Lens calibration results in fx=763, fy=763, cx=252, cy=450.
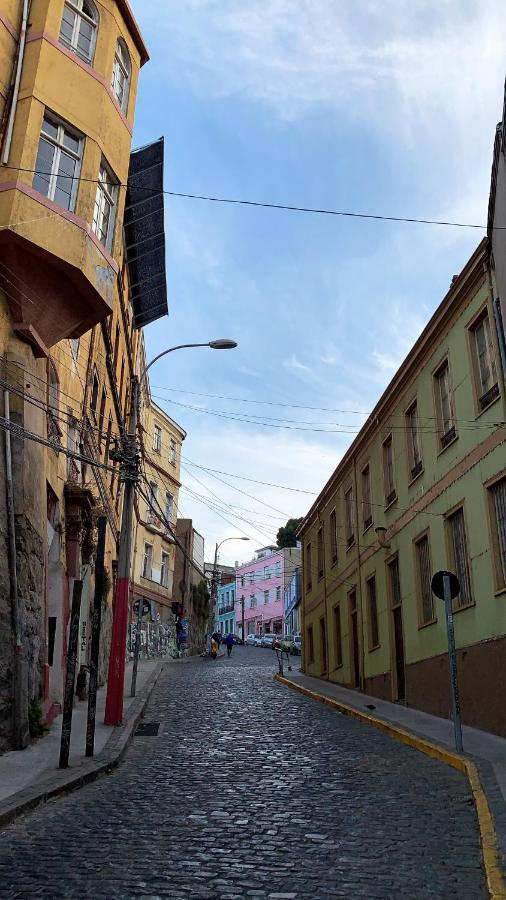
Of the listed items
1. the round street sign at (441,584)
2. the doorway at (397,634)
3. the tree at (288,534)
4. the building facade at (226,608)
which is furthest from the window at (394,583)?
the building facade at (226,608)

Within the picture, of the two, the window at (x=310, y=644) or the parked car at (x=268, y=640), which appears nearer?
the window at (x=310, y=644)

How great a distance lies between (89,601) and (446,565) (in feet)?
28.7

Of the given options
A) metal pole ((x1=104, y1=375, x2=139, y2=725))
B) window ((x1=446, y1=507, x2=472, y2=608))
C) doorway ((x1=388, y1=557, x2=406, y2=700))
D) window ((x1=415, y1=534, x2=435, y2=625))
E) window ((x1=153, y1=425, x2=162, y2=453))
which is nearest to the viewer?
metal pole ((x1=104, y1=375, x2=139, y2=725))

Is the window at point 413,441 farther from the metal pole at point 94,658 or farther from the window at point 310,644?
the window at point 310,644

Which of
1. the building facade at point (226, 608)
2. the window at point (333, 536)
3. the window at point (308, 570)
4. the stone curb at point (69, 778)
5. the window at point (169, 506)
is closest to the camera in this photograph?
the stone curb at point (69, 778)

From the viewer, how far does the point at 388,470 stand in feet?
61.3

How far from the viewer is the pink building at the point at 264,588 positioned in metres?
74.2

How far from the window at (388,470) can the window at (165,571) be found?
71.9ft

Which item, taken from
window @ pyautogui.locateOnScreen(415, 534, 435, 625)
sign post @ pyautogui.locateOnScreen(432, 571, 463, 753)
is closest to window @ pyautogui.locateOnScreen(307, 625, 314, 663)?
window @ pyautogui.locateOnScreen(415, 534, 435, 625)

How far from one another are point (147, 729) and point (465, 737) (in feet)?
17.4

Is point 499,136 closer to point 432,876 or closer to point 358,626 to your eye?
point 432,876

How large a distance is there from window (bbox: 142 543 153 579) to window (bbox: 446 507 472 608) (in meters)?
23.6

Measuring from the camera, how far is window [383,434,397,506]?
59.4ft

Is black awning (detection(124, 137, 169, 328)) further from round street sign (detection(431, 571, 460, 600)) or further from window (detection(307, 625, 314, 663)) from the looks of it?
window (detection(307, 625, 314, 663))
